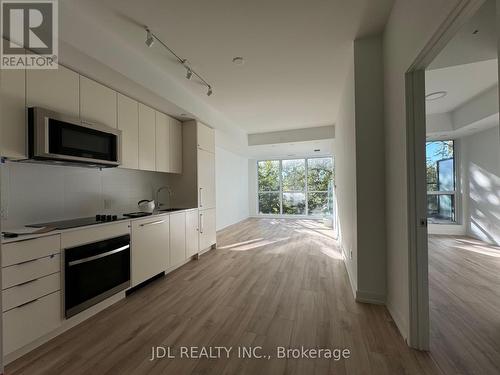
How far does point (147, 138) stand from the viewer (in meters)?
3.14

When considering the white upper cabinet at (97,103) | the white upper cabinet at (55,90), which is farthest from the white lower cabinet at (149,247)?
the white upper cabinet at (55,90)

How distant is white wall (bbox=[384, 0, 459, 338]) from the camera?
1.54m

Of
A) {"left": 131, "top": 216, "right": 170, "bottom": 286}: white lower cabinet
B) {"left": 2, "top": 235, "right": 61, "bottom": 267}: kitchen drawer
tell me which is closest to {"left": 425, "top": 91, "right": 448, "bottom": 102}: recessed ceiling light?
{"left": 131, "top": 216, "right": 170, "bottom": 286}: white lower cabinet

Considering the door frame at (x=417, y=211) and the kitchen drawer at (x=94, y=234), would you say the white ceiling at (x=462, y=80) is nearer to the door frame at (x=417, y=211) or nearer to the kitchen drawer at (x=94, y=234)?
the door frame at (x=417, y=211)

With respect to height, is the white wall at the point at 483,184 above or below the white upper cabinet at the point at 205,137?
below

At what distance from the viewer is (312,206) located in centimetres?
866

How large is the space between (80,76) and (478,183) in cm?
732

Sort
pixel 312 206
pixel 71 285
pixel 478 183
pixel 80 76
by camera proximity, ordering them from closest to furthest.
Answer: pixel 71 285 < pixel 80 76 < pixel 478 183 < pixel 312 206

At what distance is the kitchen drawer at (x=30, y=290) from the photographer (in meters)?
1.56

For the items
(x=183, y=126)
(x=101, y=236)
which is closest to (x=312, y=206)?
(x=183, y=126)

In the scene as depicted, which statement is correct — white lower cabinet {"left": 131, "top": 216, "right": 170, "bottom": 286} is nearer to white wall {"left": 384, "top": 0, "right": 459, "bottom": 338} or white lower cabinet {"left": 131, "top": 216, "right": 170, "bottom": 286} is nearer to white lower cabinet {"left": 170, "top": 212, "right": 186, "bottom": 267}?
white lower cabinet {"left": 170, "top": 212, "right": 186, "bottom": 267}

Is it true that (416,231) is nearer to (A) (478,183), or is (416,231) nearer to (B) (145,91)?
(B) (145,91)

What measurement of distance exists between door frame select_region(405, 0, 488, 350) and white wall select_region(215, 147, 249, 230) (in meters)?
5.29

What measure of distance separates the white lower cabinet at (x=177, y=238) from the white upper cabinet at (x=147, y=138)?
0.84m
